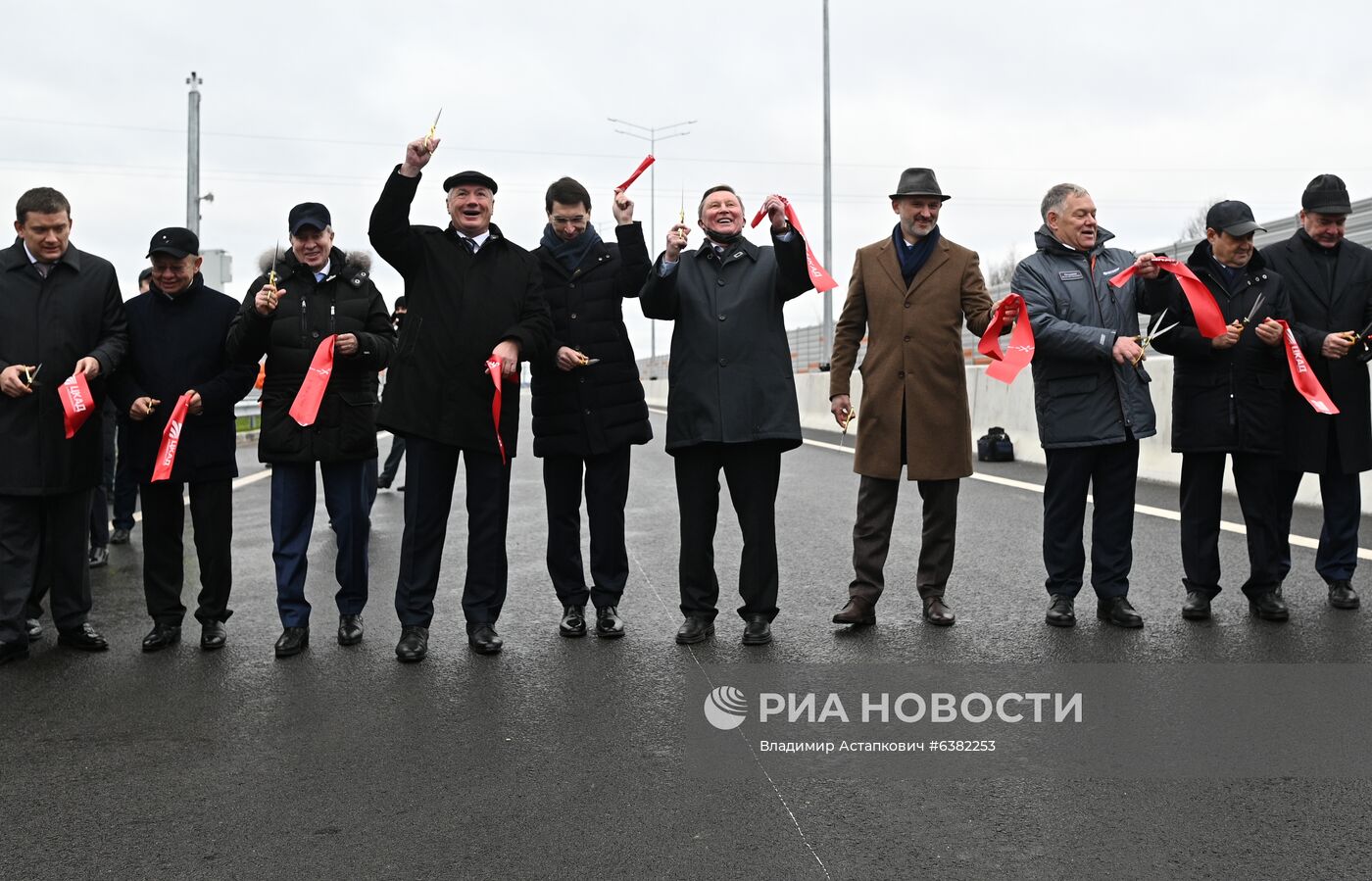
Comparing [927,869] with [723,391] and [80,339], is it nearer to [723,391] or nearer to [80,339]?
[723,391]

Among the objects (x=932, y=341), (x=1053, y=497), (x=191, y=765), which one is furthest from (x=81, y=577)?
(x=1053, y=497)

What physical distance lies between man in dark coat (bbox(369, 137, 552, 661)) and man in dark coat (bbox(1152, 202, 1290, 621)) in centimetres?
309

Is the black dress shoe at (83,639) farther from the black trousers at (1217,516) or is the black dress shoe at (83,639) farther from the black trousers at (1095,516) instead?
the black trousers at (1217,516)

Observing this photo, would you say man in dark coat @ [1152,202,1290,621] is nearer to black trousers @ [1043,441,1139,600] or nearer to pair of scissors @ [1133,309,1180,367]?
pair of scissors @ [1133,309,1180,367]

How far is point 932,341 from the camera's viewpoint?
644cm

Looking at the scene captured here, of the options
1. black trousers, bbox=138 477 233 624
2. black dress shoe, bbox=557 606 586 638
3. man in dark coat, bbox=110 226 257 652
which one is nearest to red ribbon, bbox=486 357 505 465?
black dress shoe, bbox=557 606 586 638

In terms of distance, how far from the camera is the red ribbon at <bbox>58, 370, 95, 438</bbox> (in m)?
5.86

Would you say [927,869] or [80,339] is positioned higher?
[80,339]

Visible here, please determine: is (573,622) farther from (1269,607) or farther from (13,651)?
(1269,607)

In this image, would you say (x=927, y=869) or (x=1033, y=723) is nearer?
(x=927, y=869)

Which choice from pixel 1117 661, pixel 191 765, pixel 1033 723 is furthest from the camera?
pixel 1117 661

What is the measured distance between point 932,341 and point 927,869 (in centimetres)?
351

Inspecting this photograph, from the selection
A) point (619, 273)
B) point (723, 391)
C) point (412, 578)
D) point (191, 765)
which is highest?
point (619, 273)

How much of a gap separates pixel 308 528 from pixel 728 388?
2.05m
